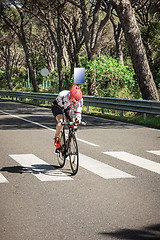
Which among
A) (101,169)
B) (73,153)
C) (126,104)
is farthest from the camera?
(126,104)

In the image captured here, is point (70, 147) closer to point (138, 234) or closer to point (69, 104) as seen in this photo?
point (69, 104)

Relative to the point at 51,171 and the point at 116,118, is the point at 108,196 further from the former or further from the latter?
the point at 116,118

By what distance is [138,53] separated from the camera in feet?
59.3

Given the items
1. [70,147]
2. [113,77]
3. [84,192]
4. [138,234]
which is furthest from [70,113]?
[113,77]

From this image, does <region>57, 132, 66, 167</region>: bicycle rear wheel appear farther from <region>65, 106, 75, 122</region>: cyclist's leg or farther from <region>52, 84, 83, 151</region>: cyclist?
<region>65, 106, 75, 122</region>: cyclist's leg

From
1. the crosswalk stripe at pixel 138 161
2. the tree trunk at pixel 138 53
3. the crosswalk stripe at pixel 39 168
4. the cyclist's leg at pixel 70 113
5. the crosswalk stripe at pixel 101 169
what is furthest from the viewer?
the tree trunk at pixel 138 53

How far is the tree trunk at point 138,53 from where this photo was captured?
18.0 metres

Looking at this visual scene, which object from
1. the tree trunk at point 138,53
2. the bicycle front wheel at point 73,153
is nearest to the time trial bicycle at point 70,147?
the bicycle front wheel at point 73,153

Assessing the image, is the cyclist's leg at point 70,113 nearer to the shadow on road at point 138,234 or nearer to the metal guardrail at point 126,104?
the shadow on road at point 138,234

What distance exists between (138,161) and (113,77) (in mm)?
14909

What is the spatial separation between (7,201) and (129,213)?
1778 mm

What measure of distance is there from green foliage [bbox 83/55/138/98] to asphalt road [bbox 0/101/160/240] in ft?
37.6

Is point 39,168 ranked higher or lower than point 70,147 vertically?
lower

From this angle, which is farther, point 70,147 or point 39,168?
point 39,168
